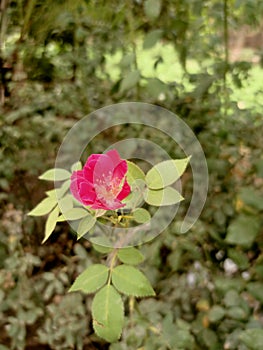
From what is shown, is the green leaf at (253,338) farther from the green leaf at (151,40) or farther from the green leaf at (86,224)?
the green leaf at (151,40)

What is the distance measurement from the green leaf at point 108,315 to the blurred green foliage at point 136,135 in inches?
13.6

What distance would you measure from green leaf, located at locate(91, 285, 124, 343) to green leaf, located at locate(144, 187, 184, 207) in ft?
0.48

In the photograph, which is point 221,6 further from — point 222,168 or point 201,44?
point 222,168

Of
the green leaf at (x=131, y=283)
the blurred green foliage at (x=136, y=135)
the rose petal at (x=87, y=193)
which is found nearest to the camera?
the rose petal at (x=87, y=193)

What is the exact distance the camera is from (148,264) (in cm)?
131

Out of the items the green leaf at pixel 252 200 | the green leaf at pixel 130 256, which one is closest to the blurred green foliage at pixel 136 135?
the green leaf at pixel 252 200

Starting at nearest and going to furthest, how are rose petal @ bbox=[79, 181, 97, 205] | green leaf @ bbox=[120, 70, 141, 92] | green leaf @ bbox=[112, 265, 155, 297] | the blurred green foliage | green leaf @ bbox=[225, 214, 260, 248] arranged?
rose petal @ bbox=[79, 181, 97, 205], green leaf @ bbox=[112, 265, 155, 297], green leaf @ bbox=[225, 214, 260, 248], the blurred green foliage, green leaf @ bbox=[120, 70, 141, 92]

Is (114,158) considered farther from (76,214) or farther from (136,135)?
(136,135)

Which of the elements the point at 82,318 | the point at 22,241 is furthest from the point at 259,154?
the point at 22,241

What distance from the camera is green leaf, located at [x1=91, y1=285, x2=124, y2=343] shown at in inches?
29.0

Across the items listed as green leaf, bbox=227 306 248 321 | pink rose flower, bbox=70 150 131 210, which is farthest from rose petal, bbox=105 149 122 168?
green leaf, bbox=227 306 248 321

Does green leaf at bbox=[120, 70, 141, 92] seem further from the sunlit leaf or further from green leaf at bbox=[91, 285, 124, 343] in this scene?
green leaf at bbox=[91, 285, 124, 343]

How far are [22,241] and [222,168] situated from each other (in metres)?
0.64

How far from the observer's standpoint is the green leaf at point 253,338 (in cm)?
94
